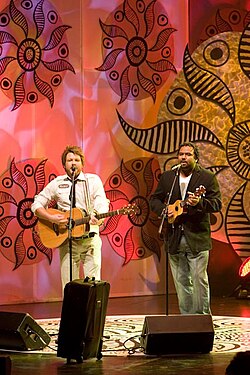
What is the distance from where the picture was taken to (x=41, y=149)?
→ 1065cm

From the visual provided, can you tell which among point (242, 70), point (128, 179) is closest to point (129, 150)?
point (128, 179)

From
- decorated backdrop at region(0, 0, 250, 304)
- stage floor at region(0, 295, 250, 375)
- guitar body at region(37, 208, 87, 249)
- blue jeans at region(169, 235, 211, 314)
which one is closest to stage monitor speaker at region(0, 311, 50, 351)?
stage floor at region(0, 295, 250, 375)

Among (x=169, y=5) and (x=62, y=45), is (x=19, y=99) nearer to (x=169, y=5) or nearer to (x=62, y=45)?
(x=62, y=45)

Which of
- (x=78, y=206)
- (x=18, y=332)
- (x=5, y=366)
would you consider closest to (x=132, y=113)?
(x=78, y=206)

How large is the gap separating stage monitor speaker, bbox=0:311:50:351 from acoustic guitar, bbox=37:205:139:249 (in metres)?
1.01

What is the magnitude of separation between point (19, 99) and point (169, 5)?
2393mm

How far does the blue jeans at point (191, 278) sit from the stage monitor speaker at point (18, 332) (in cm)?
149

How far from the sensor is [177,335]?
262 inches

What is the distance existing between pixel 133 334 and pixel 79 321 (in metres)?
1.54

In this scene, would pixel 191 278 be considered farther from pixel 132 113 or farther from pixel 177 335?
pixel 132 113

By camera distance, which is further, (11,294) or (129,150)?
(129,150)

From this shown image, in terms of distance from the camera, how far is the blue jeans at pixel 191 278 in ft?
25.4

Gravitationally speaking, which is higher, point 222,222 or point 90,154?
point 90,154

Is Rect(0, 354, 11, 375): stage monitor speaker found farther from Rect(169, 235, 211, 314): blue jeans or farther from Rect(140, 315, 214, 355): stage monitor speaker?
Rect(169, 235, 211, 314): blue jeans
